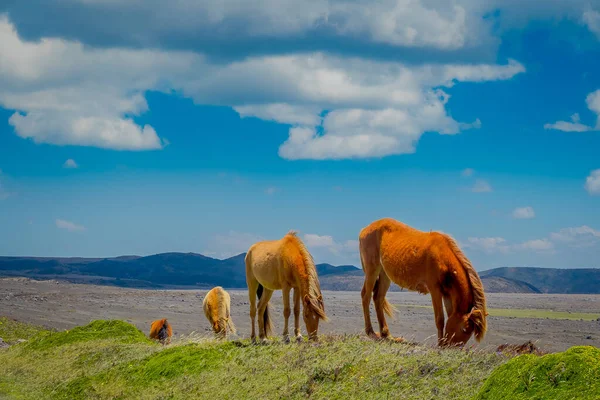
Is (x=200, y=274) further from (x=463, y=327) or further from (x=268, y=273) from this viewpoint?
(x=463, y=327)

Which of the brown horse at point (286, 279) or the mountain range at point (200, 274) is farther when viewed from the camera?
the mountain range at point (200, 274)

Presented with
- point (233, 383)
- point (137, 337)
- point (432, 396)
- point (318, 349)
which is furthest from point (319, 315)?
point (137, 337)

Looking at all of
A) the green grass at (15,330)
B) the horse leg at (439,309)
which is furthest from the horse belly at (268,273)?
the green grass at (15,330)

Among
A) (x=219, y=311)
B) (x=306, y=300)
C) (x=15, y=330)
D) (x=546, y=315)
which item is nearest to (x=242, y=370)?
(x=306, y=300)

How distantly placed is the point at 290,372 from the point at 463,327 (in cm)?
300

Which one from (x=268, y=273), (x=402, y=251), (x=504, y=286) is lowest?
(x=504, y=286)

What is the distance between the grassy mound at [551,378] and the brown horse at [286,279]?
5856 millimetres

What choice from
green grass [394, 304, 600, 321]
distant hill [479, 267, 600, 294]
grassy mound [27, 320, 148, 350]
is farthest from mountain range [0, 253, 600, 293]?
grassy mound [27, 320, 148, 350]

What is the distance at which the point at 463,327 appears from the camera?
38.6ft

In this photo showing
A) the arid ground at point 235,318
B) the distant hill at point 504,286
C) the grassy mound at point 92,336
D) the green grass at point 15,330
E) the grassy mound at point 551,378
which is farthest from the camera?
the distant hill at point 504,286

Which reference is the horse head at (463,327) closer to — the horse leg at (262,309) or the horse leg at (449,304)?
the horse leg at (449,304)

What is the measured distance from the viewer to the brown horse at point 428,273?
1185cm

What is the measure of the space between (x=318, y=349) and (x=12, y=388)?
7.44 meters

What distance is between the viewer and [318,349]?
12266mm
